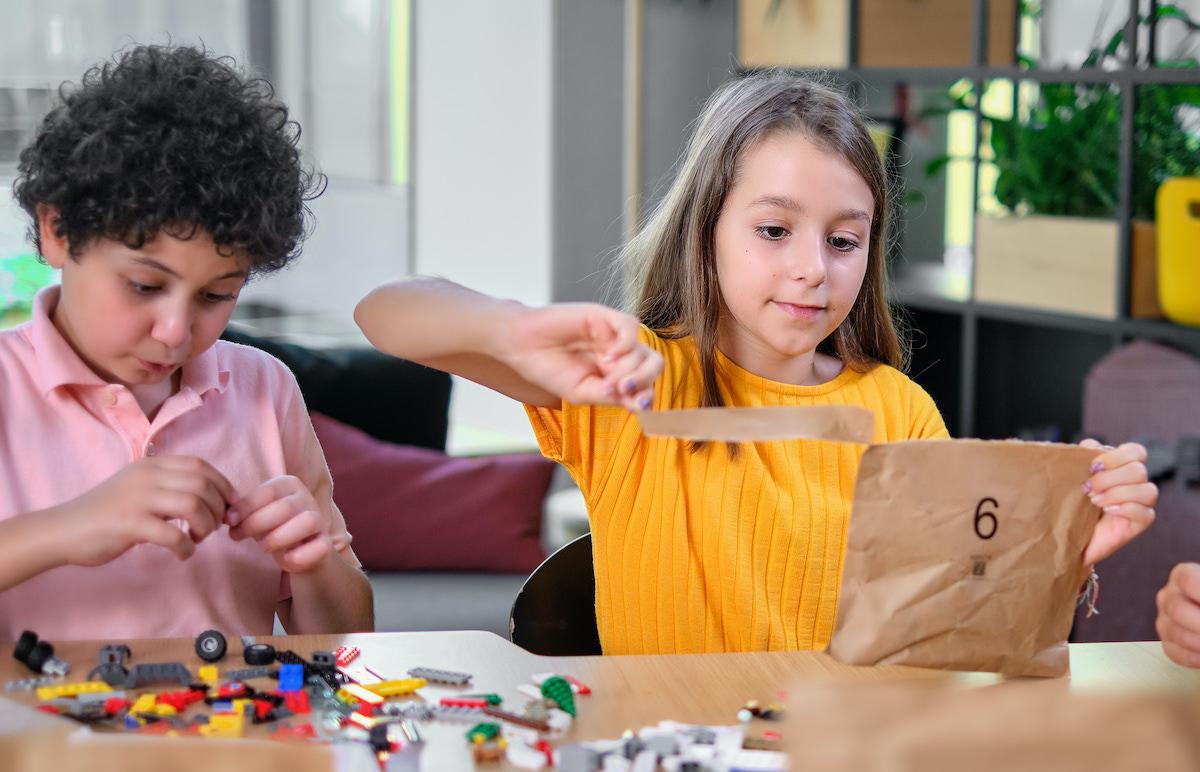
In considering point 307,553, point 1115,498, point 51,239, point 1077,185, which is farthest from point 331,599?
point 1077,185

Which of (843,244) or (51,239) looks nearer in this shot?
(51,239)

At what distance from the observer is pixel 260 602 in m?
1.24

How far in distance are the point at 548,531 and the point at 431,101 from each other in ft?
4.88

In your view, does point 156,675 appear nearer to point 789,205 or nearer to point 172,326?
point 172,326

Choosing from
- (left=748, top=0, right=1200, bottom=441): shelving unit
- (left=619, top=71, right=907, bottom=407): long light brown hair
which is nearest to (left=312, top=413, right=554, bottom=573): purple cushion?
(left=748, top=0, right=1200, bottom=441): shelving unit

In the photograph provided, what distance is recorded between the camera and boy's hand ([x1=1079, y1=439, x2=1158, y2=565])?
3.27 feet

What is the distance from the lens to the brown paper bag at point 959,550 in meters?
0.93

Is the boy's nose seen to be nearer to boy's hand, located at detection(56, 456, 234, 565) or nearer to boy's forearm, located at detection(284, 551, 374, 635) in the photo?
boy's hand, located at detection(56, 456, 234, 565)

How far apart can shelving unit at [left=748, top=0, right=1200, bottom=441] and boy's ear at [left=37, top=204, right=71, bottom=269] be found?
6.19ft

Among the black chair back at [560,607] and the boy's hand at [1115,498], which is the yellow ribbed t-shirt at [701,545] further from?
the boy's hand at [1115,498]

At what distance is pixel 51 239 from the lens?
1.13m

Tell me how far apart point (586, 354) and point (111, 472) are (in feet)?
1.48

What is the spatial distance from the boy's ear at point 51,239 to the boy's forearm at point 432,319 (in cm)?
25

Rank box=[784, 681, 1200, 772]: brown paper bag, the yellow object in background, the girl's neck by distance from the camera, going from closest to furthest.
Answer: box=[784, 681, 1200, 772]: brown paper bag < the girl's neck < the yellow object in background
